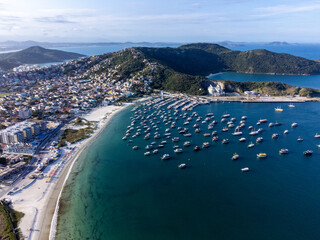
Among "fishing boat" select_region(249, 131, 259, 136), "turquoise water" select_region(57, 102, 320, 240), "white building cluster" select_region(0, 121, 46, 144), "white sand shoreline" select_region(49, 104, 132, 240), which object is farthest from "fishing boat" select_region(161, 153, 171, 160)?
"white building cluster" select_region(0, 121, 46, 144)

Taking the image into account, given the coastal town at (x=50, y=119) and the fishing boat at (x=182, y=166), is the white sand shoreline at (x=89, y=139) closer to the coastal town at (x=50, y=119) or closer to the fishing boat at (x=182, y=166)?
the coastal town at (x=50, y=119)

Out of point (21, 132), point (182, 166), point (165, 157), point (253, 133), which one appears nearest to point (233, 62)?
point (253, 133)

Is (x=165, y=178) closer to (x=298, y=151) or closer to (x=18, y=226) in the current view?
(x=18, y=226)

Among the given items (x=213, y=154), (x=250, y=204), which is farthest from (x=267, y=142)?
(x=250, y=204)

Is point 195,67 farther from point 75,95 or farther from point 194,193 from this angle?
point 194,193

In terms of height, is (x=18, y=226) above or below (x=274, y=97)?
below

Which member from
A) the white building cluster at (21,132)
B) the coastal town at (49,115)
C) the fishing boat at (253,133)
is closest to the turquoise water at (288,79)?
Answer: the coastal town at (49,115)
